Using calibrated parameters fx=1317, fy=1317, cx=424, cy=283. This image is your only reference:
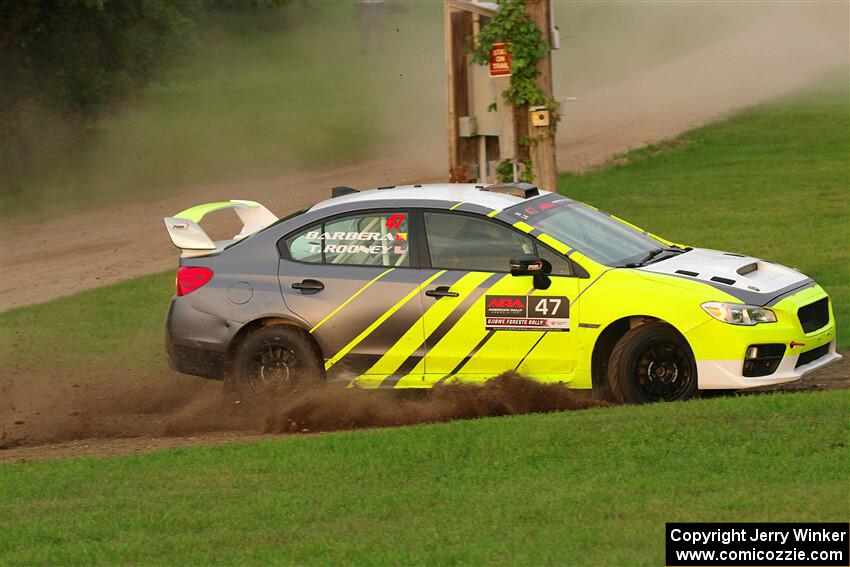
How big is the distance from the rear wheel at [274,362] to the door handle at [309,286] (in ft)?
0.98

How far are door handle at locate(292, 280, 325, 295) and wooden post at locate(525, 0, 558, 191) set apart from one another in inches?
139

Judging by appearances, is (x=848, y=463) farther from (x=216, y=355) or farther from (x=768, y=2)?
(x=768, y=2)

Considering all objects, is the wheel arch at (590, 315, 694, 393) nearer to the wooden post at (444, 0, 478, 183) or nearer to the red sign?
the red sign

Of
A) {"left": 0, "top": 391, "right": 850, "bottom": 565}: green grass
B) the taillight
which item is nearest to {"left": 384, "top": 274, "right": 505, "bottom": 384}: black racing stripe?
{"left": 0, "top": 391, "right": 850, "bottom": 565}: green grass

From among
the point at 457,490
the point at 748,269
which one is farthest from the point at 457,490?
the point at 748,269

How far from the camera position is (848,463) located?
22.1ft

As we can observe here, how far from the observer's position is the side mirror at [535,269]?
8961 mm

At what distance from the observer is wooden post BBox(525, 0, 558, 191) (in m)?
12.3

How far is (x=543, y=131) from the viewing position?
1250 centimetres

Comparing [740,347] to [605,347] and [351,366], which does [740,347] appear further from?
[351,366]

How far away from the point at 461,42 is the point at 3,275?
300 inches

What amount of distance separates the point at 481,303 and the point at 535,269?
457 millimetres

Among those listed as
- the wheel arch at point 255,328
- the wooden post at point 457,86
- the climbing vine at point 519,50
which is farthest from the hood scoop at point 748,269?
the wooden post at point 457,86

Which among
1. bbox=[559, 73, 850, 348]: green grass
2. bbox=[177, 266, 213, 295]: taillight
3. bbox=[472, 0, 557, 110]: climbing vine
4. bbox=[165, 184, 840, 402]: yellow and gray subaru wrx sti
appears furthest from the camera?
bbox=[559, 73, 850, 348]: green grass
